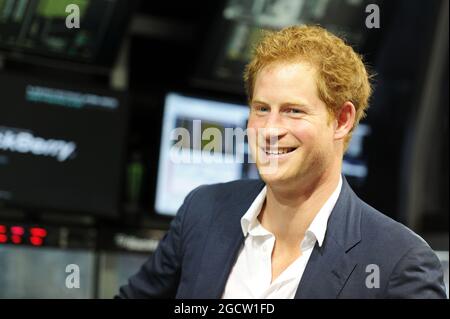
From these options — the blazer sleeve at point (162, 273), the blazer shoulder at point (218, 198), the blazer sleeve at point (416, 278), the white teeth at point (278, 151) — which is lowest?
Answer: the blazer sleeve at point (162, 273)

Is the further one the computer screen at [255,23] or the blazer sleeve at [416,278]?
the computer screen at [255,23]

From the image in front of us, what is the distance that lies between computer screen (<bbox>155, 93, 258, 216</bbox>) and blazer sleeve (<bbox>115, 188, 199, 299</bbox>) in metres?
1.75

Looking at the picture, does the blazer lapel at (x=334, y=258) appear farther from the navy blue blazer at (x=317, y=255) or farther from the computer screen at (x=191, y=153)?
the computer screen at (x=191, y=153)

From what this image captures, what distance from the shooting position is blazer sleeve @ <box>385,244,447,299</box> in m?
1.59

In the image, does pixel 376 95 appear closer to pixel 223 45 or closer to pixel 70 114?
pixel 223 45

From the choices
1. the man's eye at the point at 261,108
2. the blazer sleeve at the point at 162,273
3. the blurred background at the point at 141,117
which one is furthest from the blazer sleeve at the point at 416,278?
the blurred background at the point at 141,117

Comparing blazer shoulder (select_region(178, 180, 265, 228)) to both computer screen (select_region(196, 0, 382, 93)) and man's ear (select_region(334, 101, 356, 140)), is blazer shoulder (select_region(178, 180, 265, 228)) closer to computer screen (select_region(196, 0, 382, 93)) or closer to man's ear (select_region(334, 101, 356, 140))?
Answer: man's ear (select_region(334, 101, 356, 140))

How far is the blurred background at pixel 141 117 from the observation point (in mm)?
3486

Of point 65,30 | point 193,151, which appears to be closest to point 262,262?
point 193,151

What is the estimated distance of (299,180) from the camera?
1704 millimetres

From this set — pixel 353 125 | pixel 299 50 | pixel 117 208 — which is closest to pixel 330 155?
pixel 353 125

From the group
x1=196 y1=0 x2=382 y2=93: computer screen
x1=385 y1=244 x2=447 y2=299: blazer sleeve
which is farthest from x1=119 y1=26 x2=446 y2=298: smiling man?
x1=196 y1=0 x2=382 y2=93: computer screen

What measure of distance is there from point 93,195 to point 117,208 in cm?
11

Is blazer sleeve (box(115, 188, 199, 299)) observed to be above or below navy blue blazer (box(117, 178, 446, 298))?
below
